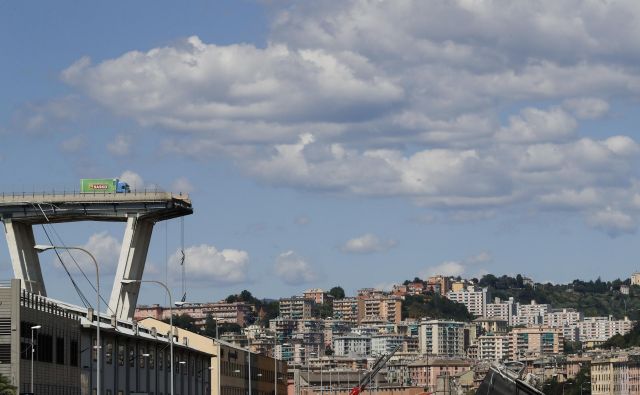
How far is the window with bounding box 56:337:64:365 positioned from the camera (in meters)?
90.8

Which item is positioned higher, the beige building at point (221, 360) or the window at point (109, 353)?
the window at point (109, 353)

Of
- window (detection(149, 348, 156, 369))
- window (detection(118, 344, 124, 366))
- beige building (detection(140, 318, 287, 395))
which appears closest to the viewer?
window (detection(118, 344, 124, 366))

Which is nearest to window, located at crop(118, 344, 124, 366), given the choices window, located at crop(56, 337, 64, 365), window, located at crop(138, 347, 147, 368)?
window, located at crop(138, 347, 147, 368)

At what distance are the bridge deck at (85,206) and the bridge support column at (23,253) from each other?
955 millimetres

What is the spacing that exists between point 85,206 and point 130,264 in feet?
21.9

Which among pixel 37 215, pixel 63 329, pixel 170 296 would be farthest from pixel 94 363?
pixel 37 215

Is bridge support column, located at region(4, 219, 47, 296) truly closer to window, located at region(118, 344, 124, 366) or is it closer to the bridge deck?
the bridge deck

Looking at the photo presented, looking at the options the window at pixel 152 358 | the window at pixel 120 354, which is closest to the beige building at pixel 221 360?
the window at pixel 152 358

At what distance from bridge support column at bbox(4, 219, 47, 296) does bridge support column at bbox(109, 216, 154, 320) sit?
6.32 metres

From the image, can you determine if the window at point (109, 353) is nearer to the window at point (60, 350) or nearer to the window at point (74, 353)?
the window at point (74, 353)

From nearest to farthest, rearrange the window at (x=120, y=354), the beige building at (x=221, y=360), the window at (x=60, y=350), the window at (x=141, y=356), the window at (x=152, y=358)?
the window at (x=60, y=350) < the window at (x=120, y=354) < the window at (x=141, y=356) < the window at (x=152, y=358) < the beige building at (x=221, y=360)

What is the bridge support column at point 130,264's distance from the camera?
143500 mm

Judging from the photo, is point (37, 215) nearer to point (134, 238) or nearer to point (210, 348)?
point (134, 238)

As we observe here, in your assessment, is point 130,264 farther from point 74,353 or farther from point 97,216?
point 74,353
